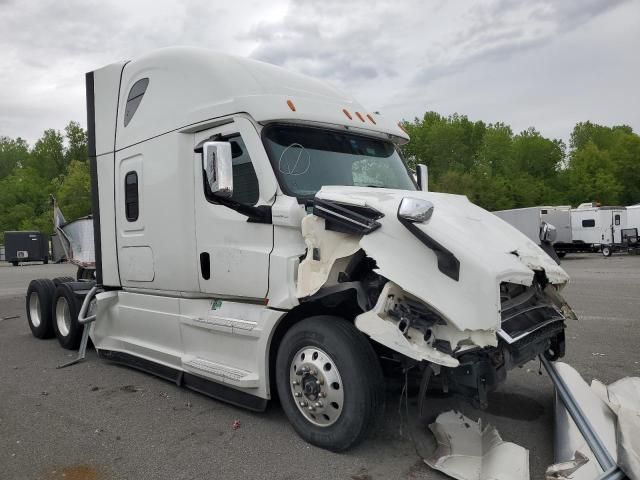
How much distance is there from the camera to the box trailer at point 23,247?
4084 centimetres

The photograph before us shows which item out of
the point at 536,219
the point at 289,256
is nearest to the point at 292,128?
the point at 289,256

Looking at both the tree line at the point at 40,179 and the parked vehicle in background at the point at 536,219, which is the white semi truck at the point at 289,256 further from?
the tree line at the point at 40,179

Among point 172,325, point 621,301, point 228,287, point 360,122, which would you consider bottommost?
point 621,301

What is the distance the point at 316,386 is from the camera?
3814 millimetres

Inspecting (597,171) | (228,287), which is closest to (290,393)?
(228,287)

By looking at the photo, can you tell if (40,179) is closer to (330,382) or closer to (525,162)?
(525,162)

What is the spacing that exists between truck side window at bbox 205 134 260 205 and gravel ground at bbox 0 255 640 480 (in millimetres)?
1925

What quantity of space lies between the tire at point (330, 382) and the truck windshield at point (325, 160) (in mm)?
1194

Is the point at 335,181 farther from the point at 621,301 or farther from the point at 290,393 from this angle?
the point at 621,301

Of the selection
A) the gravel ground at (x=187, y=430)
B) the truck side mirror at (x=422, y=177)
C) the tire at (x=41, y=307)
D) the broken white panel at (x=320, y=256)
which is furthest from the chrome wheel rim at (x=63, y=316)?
the truck side mirror at (x=422, y=177)

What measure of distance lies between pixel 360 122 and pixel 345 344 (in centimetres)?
238

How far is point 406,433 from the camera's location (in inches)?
161

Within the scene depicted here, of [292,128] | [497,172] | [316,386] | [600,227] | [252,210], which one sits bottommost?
[316,386]

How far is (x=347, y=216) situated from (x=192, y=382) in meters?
2.53
